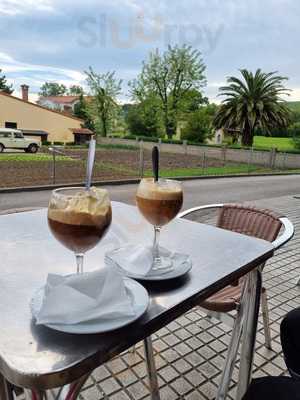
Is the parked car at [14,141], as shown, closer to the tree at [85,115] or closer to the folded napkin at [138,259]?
the tree at [85,115]

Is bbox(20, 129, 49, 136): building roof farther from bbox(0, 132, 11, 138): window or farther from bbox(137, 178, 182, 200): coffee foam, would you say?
bbox(137, 178, 182, 200): coffee foam

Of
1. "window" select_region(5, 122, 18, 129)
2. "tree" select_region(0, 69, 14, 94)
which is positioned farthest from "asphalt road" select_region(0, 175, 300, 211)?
"tree" select_region(0, 69, 14, 94)

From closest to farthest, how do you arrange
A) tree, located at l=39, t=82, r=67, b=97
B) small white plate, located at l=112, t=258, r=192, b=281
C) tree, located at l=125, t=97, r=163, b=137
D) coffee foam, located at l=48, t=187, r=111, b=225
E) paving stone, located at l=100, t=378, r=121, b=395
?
coffee foam, located at l=48, t=187, r=111, b=225
small white plate, located at l=112, t=258, r=192, b=281
paving stone, located at l=100, t=378, r=121, b=395
tree, located at l=125, t=97, r=163, b=137
tree, located at l=39, t=82, r=67, b=97

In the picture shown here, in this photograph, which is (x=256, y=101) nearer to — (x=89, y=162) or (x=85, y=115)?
(x=85, y=115)

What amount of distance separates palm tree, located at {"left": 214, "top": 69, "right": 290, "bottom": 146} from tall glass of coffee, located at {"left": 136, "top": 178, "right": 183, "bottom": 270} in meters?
18.6

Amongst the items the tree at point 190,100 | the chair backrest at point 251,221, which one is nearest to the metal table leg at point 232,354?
the chair backrest at point 251,221

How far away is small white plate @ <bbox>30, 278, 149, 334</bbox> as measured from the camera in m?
0.57

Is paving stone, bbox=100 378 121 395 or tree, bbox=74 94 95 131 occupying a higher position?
tree, bbox=74 94 95 131

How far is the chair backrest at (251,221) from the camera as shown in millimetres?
1660

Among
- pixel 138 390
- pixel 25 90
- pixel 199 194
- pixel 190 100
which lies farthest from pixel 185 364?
pixel 25 90

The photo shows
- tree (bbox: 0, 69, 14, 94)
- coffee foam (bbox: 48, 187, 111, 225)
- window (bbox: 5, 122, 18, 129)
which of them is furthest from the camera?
tree (bbox: 0, 69, 14, 94)

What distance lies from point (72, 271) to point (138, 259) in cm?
19

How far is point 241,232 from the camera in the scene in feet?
5.84

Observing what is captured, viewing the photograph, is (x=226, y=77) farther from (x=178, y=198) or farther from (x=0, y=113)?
(x=178, y=198)
